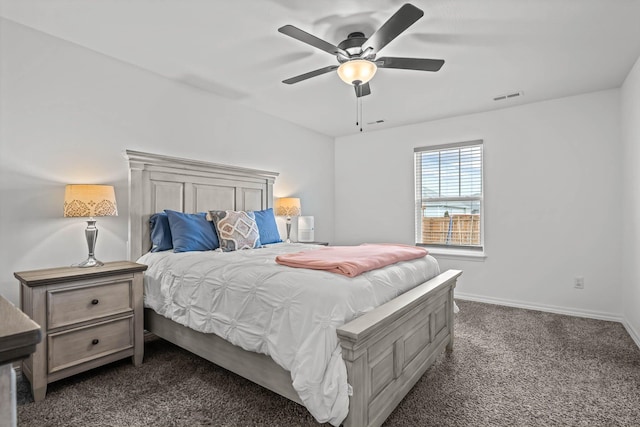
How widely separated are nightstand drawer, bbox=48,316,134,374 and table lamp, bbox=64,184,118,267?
48 cm

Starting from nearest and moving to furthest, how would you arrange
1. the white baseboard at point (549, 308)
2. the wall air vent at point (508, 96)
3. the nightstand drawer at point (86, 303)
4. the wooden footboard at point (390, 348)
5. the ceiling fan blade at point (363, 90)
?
the wooden footboard at point (390, 348) < the nightstand drawer at point (86, 303) < the ceiling fan blade at point (363, 90) < the white baseboard at point (549, 308) < the wall air vent at point (508, 96)

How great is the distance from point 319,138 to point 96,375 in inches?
159

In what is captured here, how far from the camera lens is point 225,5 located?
83.4 inches

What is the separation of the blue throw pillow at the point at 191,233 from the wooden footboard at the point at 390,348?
5.76ft

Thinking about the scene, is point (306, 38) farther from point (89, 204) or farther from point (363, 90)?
point (89, 204)

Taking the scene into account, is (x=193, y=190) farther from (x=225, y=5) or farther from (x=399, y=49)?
(x=399, y=49)

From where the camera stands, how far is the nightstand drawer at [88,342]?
2072 millimetres

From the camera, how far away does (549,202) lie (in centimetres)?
378

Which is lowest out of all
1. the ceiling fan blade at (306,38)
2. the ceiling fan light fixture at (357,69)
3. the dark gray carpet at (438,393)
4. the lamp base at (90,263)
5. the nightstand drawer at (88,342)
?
the dark gray carpet at (438,393)

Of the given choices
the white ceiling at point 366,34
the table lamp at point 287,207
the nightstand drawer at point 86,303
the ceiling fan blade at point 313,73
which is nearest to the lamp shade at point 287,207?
the table lamp at point 287,207

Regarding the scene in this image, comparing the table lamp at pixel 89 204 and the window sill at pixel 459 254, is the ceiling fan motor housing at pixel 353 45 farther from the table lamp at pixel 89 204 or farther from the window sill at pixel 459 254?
the window sill at pixel 459 254

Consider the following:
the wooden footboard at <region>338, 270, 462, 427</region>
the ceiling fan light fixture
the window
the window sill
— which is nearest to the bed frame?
the wooden footboard at <region>338, 270, 462, 427</region>

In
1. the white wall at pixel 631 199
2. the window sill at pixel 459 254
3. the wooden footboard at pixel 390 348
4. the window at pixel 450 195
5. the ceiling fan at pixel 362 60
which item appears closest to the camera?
the wooden footboard at pixel 390 348

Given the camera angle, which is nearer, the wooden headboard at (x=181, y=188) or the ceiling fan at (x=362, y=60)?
the ceiling fan at (x=362, y=60)
